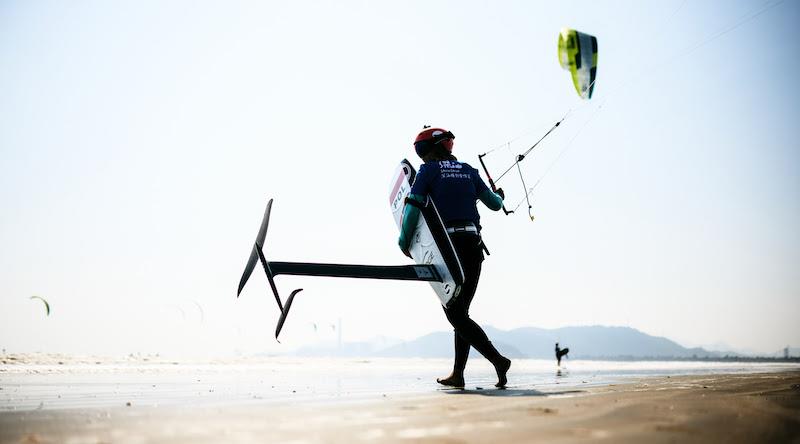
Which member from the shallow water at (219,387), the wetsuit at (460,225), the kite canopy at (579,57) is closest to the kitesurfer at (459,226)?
the wetsuit at (460,225)

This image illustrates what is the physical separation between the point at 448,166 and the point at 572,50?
5333 mm

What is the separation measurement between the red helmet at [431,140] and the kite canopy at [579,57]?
486cm

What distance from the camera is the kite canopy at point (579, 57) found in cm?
941

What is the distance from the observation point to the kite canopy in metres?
9.41

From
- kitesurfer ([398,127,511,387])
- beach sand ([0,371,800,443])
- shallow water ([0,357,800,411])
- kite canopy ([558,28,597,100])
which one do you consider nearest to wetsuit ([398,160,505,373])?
kitesurfer ([398,127,511,387])

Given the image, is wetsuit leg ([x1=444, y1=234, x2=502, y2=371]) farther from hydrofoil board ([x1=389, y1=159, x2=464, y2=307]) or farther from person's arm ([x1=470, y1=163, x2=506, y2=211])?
person's arm ([x1=470, y1=163, x2=506, y2=211])

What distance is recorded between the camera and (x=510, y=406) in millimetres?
2730

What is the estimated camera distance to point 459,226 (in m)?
5.09

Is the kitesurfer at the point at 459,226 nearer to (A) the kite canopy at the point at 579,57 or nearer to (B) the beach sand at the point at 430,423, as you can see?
(B) the beach sand at the point at 430,423

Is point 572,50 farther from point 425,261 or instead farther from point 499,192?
point 425,261

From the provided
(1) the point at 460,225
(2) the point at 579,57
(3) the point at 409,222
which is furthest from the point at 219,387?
(2) the point at 579,57

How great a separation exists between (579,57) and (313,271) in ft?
23.0

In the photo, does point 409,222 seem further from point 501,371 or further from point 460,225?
point 501,371

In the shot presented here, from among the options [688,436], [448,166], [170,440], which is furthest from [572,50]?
[170,440]
